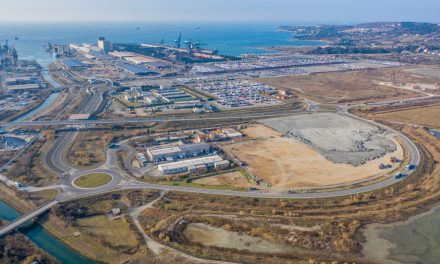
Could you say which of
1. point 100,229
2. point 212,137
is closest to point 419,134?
point 212,137

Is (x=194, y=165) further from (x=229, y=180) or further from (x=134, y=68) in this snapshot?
(x=134, y=68)

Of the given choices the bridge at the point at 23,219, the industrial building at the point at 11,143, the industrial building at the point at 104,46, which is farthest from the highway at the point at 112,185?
the industrial building at the point at 104,46

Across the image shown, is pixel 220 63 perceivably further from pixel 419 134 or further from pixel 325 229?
pixel 325 229

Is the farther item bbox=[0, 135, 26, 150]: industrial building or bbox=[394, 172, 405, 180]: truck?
bbox=[0, 135, 26, 150]: industrial building

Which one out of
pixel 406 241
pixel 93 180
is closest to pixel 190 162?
pixel 93 180

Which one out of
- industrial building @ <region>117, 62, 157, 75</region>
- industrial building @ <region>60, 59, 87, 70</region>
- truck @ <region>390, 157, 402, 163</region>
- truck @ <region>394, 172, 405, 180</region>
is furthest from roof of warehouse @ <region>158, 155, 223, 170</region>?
industrial building @ <region>60, 59, 87, 70</region>

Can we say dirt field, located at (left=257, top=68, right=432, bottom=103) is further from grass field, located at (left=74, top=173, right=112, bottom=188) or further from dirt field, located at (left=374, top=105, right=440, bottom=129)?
grass field, located at (left=74, top=173, right=112, bottom=188)
